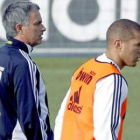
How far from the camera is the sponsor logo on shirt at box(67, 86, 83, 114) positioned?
4.23 m

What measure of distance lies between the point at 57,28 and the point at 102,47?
3.09 feet

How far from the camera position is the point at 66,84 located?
11398 mm

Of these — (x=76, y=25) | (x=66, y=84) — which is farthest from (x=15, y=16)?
(x=76, y=25)

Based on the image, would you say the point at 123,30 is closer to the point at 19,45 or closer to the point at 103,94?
the point at 103,94

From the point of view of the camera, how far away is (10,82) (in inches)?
183

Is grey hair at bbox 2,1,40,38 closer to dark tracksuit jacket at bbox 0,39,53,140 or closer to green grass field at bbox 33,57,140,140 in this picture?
dark tracksuit jacket at bbox 0,39,53,140

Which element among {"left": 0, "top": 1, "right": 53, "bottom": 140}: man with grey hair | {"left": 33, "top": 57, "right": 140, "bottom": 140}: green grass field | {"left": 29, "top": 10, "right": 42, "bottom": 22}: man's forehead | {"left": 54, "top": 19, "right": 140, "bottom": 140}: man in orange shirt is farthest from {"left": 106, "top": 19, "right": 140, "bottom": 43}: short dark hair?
{"left": 33, "top": 57, "right": 140, "bottom": 140}: green grass field

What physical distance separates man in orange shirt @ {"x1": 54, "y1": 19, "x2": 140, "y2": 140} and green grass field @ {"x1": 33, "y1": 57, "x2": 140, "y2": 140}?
13.1 ft

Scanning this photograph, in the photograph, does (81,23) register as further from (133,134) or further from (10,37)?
(10,37)

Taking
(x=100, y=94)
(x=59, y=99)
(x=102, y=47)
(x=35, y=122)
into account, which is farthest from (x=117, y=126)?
(x=102, y=47)

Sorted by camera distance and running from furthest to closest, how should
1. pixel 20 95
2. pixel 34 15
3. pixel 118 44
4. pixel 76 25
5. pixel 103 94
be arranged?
1. pixel 76 25
2. pixel 34 15
3. pixel 20 95
4. pixel 118 44
5. pixel 103 94

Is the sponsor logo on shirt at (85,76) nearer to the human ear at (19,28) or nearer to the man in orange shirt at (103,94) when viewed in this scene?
the man in orange shirt at (103,94)

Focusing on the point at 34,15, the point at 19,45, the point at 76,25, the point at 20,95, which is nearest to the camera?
the point at 20,95

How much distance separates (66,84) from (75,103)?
712 centimetres
